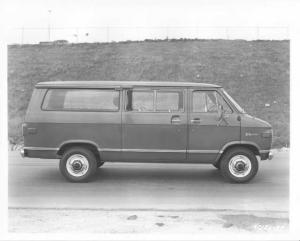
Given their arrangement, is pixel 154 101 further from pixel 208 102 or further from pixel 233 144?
pixel 233 144

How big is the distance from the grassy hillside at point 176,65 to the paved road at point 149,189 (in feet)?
27.3

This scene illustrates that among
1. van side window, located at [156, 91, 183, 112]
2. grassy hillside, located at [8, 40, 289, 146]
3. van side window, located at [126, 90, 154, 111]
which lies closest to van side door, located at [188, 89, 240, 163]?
van side window, located at [156, 91, 183, 112]

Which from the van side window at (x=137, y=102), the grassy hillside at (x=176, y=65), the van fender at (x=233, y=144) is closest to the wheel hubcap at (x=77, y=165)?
the van side window at (x=137, y=102)

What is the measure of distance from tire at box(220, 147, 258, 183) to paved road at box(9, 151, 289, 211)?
165 mm

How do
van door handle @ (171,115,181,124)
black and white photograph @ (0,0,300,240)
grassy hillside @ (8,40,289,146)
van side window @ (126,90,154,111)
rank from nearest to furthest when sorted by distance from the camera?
black and white photograph @ (0,0,300,240), van door handle @ (171,115,181,124), van side window @ (126,90,154,111), grassy hillside @ (8,40,289,146)

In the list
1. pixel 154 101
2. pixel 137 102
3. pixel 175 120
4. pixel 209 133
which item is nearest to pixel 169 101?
pixel 154 101

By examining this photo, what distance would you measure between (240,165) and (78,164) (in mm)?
2942

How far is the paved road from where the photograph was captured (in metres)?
6.73

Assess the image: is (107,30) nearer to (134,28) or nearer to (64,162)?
(134,28)

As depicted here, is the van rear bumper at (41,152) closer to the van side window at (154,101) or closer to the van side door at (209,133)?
the van side window at (154,101)

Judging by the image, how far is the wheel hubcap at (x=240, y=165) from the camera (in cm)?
811

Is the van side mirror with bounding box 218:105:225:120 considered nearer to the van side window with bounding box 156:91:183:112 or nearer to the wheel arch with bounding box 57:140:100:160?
the van side window with bounding box 156:91:183:112
